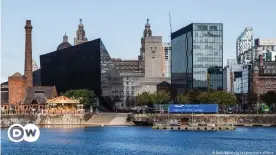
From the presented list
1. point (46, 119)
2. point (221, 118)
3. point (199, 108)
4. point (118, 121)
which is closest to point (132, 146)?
point (199, 108)

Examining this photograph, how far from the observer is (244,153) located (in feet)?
287

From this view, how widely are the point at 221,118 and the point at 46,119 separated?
148ft

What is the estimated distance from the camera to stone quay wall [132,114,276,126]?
602ft

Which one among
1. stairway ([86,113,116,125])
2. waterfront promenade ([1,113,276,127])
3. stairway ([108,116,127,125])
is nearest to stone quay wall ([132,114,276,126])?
waterfront promenade ([1,113,276,127])

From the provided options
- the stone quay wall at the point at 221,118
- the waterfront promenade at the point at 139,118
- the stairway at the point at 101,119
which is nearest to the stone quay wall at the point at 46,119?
the waterfront promenade at the point at 139,118

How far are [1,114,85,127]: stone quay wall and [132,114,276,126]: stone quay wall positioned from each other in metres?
15.0

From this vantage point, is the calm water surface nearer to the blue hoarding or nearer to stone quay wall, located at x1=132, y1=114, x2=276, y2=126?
stone quay wall, located at x1=132, y1=114, x2=276, y2=126

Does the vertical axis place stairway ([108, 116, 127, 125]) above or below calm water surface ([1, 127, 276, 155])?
above

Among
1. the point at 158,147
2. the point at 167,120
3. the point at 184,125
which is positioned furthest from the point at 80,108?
the point at 158,147

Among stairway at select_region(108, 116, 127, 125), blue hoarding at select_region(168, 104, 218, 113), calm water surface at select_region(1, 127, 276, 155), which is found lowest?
calm water surface at select_region(1, 127, 276, 155)

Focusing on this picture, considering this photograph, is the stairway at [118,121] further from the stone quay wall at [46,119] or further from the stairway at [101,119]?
the stone quay wall at [46,119]

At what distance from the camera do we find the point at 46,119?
18450 centimetres

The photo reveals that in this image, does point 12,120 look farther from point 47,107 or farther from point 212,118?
point 212,118

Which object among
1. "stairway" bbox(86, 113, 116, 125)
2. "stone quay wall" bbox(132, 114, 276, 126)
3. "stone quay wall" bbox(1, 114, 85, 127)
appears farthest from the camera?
"stairway" bbox(86, 113, 116, 125)
